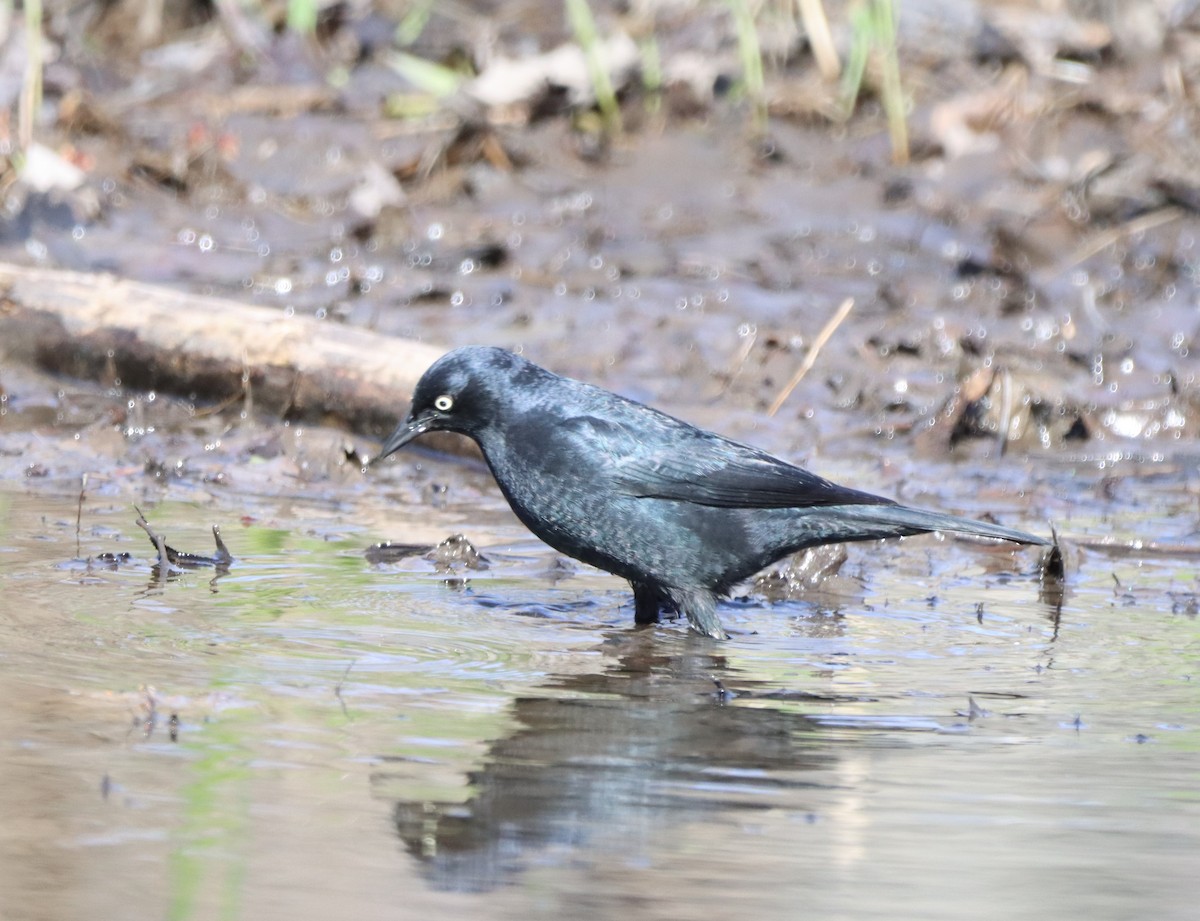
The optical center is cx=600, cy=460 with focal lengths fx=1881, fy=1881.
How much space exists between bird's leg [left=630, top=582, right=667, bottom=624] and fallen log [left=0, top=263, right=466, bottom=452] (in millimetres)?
2039

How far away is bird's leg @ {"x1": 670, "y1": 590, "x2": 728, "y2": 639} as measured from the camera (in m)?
5.42

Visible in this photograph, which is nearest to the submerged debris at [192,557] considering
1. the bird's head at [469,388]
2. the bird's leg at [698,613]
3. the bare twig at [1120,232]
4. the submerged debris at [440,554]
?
the submerged debris at [440,554]

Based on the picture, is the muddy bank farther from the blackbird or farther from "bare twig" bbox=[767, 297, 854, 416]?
the blackbird

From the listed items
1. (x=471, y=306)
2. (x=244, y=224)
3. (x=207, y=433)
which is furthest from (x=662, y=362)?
(x=244, y=224)

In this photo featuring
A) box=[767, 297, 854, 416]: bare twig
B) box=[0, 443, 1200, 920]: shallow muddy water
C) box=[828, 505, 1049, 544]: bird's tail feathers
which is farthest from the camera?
box=[767, 297, 854, 416]: bare twig

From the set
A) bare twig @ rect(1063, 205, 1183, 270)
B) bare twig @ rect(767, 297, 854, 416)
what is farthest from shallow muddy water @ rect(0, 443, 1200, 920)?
bare twig @ rect(1063, 205, 1183, 270)

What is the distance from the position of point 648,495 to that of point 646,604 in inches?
14.5

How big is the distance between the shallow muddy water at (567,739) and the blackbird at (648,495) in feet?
0.66

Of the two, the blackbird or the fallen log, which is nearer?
the blackbird

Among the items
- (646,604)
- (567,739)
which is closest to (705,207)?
(646,604)

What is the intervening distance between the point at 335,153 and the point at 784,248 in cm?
266

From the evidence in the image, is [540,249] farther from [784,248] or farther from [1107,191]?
[1107,191]

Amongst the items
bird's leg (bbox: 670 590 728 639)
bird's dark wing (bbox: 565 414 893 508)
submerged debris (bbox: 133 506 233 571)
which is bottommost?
bird's leg (bbox: 670 590 728 639)

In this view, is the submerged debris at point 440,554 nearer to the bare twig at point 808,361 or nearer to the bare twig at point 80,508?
the bare twig at point 80,508
